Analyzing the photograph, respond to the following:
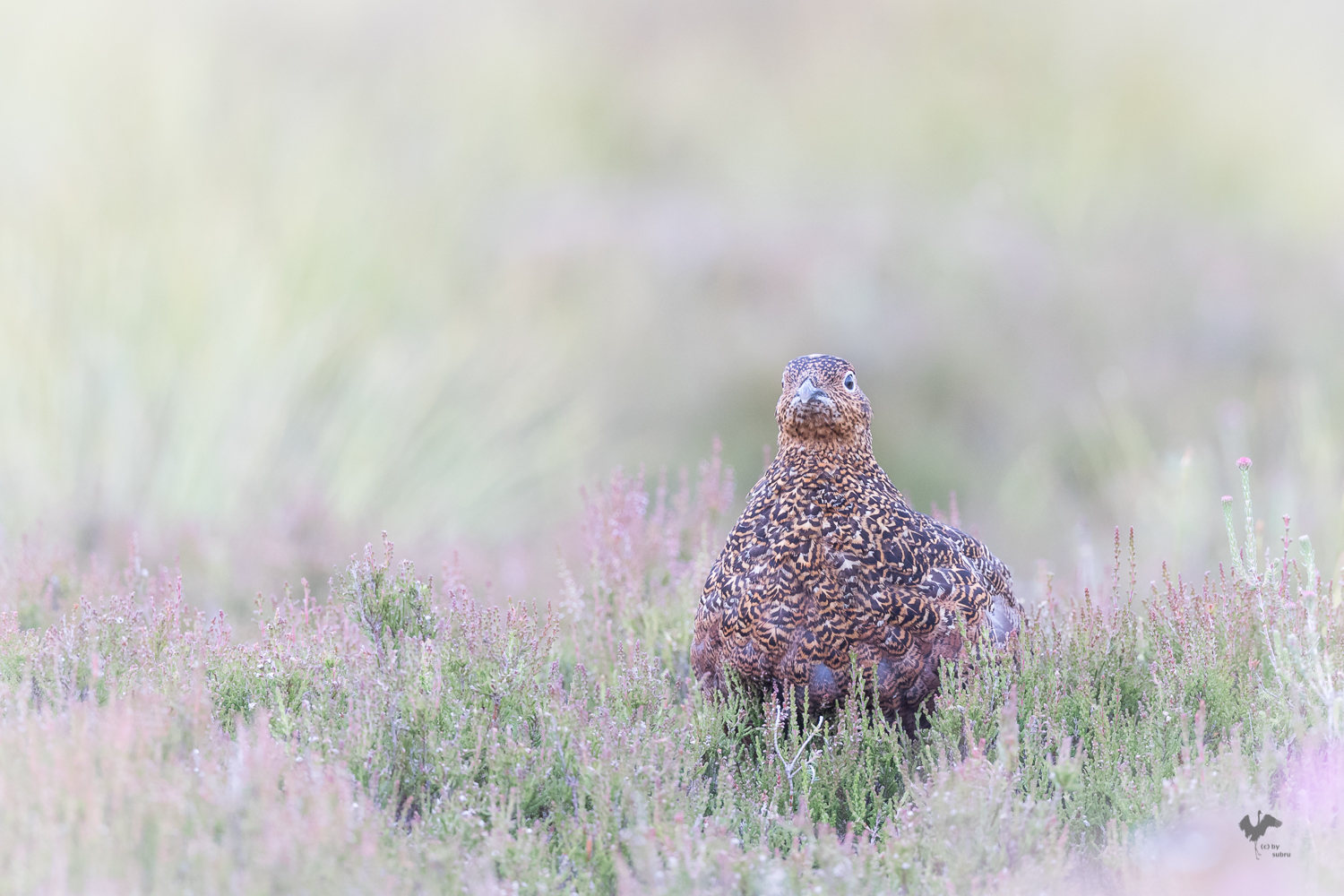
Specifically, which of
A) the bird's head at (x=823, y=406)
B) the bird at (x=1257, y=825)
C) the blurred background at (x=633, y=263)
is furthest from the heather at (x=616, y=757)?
the blurred background at (x=633, y=263)

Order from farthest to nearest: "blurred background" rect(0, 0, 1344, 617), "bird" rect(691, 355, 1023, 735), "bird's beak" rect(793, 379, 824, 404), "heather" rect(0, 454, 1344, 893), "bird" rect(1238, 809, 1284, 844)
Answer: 1. "blurred background" rect(0, 0, 1344, 617)
2. "bird's beak" rect(793, 379, 824, 404)
3. "bird" rect(691, 355, 1023, 735)
4. "bird" rect(1238, 809, 1284, 844)
5. "heather" rect(0, 454, 1344, 893)

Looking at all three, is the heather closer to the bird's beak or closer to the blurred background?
the bird's beak

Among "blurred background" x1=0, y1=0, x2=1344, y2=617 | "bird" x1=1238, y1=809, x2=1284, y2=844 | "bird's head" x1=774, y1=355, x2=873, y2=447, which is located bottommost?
"bird" x1=1238, y1=809, x2=1284, y2=844

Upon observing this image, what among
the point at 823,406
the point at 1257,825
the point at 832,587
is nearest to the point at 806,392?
the point at 823,406

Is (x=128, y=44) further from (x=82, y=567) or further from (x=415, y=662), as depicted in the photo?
(x=415, y=662)

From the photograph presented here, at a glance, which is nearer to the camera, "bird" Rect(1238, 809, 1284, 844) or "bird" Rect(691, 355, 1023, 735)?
"bird" Rect(1238, 809, 1284, 844)

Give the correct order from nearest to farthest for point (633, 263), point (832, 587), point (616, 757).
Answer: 1. point (616, 757)
2. point (832, 587)
3. point (633, 263)

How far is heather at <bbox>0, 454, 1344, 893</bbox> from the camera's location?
1.97 metres

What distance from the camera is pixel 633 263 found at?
8.72 metres

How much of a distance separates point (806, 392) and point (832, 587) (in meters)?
0.47

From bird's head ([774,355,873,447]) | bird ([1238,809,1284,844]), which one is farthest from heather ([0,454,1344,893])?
bird's head ([774,355,873,447])

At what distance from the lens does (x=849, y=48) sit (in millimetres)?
10922

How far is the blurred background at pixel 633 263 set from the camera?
231 inches

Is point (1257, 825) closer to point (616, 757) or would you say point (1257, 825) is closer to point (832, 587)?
point (832, 587)
